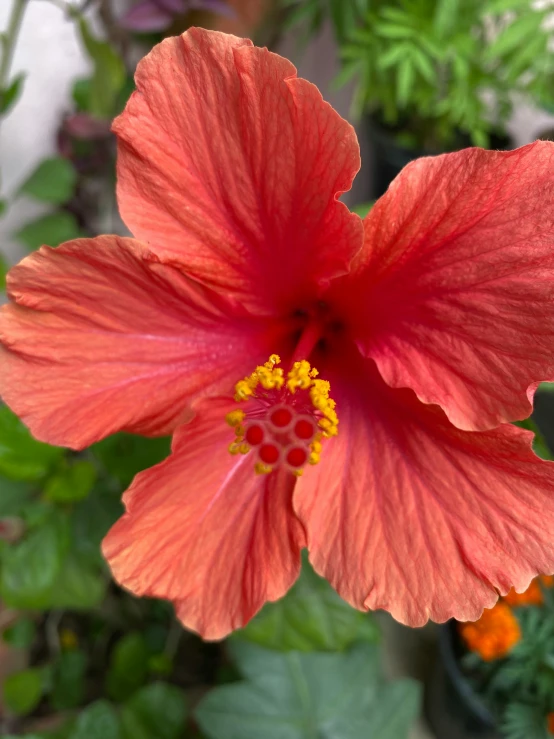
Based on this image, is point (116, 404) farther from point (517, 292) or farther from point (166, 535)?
point (517, 292)

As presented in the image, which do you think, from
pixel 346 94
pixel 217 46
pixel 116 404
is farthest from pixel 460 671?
pixel 346 94

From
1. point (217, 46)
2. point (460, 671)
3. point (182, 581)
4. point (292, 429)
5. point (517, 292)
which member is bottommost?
point (460, 671)

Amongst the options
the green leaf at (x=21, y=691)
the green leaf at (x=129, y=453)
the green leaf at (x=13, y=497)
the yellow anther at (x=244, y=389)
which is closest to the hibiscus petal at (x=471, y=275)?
the yellow anther at (x=244, y=389)

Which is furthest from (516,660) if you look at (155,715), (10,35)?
(10,35)

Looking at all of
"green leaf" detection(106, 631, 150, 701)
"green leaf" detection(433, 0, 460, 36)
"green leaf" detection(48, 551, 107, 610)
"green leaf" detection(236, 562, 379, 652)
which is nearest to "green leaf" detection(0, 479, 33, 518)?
"green leaf" detection(48, 551, 107, 610)

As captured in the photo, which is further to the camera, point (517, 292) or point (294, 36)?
point (294, 36)

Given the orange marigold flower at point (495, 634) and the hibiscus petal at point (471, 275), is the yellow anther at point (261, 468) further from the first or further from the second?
the orange marigold flower at point (495, 634)
